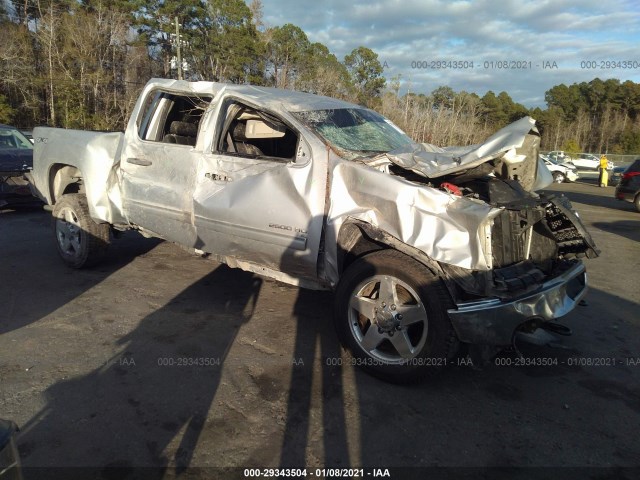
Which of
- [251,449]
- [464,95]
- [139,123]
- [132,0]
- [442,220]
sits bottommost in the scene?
[251,449]

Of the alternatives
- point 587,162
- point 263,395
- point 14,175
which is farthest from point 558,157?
point 263,395

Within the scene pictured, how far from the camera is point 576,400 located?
10.8ft

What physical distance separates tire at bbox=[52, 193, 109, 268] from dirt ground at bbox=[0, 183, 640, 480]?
54cm

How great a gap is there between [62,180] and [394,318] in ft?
16.0

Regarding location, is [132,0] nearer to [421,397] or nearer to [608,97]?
[421,397]

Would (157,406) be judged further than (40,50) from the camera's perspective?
No

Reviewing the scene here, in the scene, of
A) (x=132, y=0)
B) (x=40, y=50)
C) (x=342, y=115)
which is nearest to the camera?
(x=342, y=115)

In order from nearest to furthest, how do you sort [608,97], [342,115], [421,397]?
[421,397]
[342,115]
[608,97]

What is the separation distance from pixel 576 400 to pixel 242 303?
10.1 ft

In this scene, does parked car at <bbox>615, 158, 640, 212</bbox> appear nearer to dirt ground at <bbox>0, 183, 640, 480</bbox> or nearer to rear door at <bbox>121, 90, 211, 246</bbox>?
dirt ground at <bbox>0, 183, 640, 480</bbox>

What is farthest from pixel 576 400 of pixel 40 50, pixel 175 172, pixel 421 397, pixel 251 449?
pixel 40 50

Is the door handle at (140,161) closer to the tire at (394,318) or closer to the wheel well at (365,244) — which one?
the wheel well at (365,244)

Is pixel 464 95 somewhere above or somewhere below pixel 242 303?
above

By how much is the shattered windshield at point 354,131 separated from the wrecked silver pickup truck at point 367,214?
24 mm
